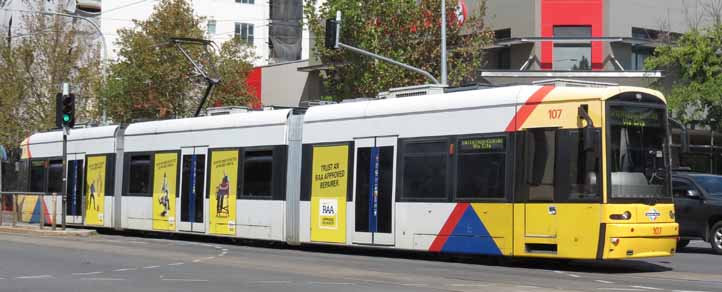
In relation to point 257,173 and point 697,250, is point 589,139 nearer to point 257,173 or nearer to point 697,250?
point 697,250

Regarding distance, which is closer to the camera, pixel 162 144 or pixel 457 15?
pixel 162 144

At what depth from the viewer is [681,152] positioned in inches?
719

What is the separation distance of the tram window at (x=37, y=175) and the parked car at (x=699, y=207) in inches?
743

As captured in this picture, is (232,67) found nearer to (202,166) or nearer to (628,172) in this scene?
(202,166)

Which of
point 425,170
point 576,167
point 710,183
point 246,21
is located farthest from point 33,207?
point 246,21

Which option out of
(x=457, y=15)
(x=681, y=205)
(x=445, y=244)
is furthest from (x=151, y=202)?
(x=457, y=15)

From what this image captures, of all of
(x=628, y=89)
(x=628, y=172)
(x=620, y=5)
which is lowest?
(x=628, y=172)

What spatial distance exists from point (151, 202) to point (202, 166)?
101 inches

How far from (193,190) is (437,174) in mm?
8384

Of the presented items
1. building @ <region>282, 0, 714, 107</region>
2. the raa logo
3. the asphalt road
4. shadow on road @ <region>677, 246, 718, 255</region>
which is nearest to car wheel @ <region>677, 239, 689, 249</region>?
shadow on road @ <region>677, 246, 718, 255</region>

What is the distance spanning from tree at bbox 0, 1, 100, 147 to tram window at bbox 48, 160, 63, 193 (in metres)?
18.2

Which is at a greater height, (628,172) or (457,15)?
(457,15)

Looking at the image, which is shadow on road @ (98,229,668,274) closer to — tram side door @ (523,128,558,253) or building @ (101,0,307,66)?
tram side door @ (523,128,558,253)

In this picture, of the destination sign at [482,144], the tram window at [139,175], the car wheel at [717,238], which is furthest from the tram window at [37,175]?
the car wheel at [717,238]
